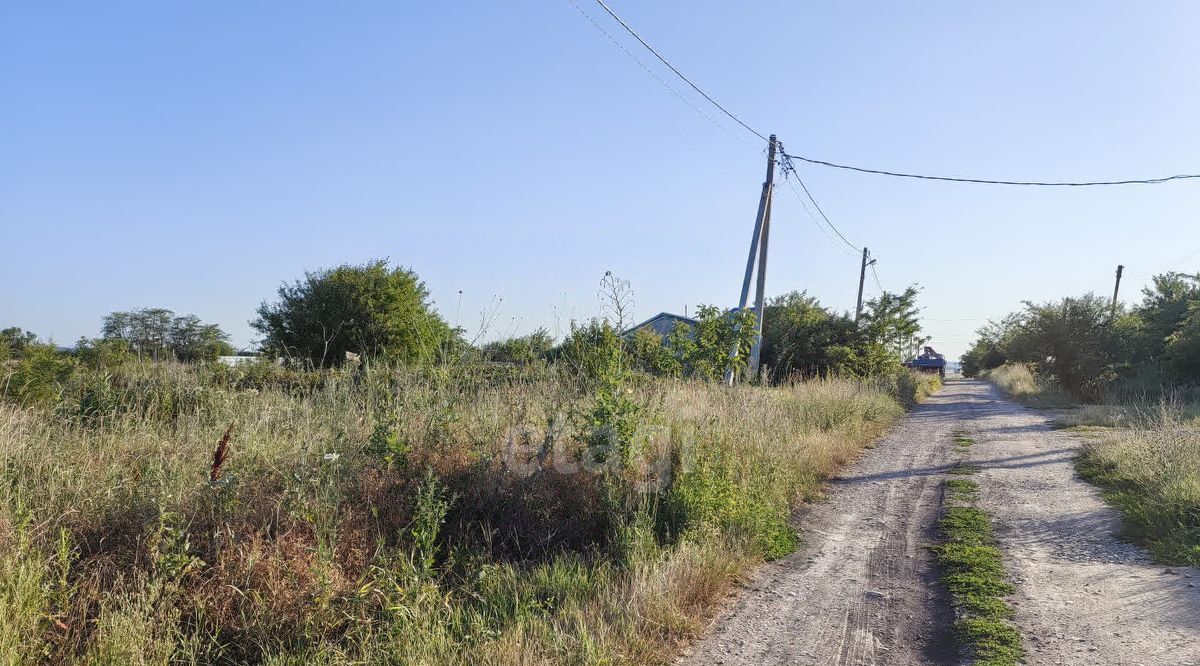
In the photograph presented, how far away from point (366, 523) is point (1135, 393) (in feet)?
80.6

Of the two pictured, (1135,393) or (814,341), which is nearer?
(1135,393)

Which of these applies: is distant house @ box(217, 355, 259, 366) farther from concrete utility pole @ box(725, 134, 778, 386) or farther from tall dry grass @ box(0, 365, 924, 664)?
concrete utility pole @ box(725, 134, 778, 386)

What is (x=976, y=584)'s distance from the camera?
17.5ft

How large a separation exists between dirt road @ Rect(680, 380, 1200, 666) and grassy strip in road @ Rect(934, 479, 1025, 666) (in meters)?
0.10

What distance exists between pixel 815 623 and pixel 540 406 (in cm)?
346

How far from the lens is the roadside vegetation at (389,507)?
4125 mm

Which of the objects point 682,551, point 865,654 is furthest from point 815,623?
point 682,551

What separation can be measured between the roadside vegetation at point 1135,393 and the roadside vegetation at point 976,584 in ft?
4.48

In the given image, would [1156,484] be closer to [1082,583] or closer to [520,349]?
[1082,583]

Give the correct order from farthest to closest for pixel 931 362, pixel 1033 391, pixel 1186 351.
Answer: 1. pixel 931 362
2. pixel 1033 391
3. pixel 1186 351

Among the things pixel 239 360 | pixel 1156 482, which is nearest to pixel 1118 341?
pixel 1156 482

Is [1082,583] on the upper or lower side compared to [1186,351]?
lower

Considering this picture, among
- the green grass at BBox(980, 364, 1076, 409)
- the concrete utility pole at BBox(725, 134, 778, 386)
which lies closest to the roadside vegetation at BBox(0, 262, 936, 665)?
the concrete utility pole at BBox(725, 134, 778, 386)

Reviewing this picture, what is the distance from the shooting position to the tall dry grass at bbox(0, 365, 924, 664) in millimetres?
4086
